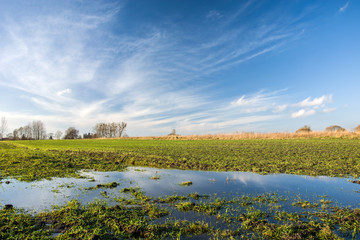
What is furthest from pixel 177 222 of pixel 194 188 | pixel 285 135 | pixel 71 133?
pixel 71 133

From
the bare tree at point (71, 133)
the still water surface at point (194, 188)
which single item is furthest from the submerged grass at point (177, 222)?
the bare tree at point (71, 133)

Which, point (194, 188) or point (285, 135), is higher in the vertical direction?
point (285, 135)

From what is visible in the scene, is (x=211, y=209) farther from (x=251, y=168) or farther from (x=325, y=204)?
(x=251, y=168)

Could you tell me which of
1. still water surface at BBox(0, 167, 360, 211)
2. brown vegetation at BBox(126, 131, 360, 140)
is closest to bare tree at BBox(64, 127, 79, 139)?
brown vegetation at BBox(126, 131, 360, 140)

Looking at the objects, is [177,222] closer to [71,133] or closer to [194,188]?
[194,188]

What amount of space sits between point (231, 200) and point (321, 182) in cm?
542

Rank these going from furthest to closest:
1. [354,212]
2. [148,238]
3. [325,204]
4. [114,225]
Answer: [325,204] → [354,212] → [114,225] → [148,238]

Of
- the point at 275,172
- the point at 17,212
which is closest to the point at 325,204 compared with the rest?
the point at 275,172

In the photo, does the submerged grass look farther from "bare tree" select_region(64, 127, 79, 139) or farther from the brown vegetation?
"bare tree" select_region(64, 127, 79, 139)

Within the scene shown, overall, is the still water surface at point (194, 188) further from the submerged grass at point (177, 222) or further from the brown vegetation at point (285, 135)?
the brown vegetation at point (285, 135)

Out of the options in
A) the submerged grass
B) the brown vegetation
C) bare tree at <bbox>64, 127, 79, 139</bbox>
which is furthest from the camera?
bare tree at <bbox>64, 127, 79, 139</bbox>

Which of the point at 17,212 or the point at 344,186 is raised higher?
the point at 17,212

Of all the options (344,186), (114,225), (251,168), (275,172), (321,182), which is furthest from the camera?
(251,168)

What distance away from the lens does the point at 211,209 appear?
6.00 m
